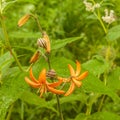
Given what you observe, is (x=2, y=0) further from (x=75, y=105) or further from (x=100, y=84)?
(x=75, y=105)

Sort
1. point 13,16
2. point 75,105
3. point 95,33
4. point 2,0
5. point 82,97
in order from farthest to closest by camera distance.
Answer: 1. point 13,16
2. point 95,33
3. point 75,105
4. point 82,97
5. point 2,0

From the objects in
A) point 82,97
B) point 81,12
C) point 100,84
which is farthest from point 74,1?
point 100,84

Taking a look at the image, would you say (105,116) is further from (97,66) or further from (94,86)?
(94,86)

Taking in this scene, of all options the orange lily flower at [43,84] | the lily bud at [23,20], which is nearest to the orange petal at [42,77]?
the orange lily flower at [43,84]

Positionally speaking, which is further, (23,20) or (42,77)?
(23,20)

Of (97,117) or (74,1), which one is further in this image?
(74,1)

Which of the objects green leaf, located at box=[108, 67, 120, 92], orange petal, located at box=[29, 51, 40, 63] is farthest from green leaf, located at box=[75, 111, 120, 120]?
orange petal, located at box=[29, 51, 40, 63]

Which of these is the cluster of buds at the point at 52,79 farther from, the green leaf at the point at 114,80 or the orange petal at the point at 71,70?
the green leaf at the point at 114,80

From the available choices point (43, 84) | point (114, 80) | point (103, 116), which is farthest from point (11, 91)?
point (114, 80)
